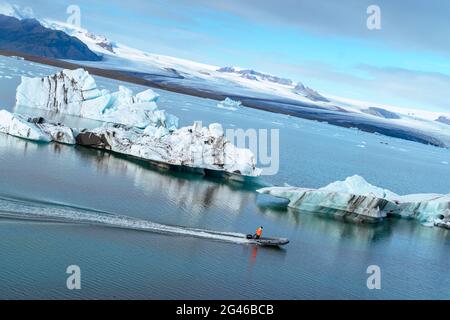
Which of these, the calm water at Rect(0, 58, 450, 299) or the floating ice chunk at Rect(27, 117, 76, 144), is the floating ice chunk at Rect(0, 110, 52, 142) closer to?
the floating ice chunk at Rect(27, 117, 76, 144)

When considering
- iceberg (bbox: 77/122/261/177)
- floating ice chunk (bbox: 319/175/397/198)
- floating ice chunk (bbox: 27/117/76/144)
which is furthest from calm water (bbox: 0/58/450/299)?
floating ice chunk (bbox: 319/175/397/198)

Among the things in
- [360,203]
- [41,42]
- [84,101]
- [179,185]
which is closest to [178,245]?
[179,185]

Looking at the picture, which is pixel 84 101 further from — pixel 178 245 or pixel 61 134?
pixel 178 245

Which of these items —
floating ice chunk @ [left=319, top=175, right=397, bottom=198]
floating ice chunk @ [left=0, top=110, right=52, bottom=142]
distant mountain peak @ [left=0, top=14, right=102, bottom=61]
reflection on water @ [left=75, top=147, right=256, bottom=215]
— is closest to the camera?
reflection on water @ [left=75, top=147, right=256, bottom=215]

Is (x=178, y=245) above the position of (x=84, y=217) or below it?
below
